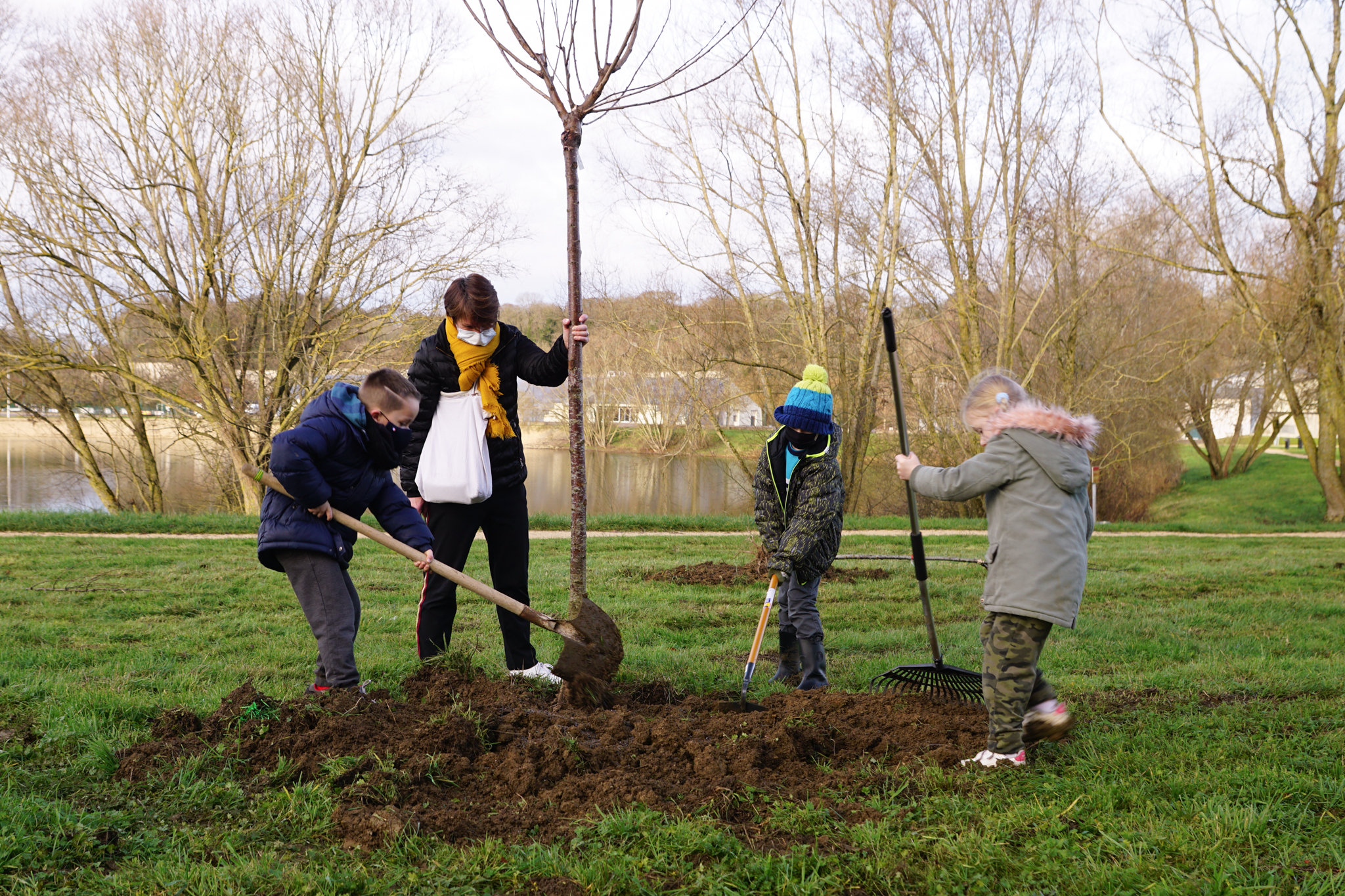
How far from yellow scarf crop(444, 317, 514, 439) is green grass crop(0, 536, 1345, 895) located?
1444 mm

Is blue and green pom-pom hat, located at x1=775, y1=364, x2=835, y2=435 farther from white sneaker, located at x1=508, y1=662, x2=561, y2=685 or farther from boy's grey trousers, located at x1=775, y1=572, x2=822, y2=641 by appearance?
white sneaker, located at x1=508, y1=662, x2=561, y2=685

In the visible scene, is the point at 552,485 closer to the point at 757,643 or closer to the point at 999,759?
the point at 757,643

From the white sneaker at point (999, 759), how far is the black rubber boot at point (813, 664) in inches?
53.1

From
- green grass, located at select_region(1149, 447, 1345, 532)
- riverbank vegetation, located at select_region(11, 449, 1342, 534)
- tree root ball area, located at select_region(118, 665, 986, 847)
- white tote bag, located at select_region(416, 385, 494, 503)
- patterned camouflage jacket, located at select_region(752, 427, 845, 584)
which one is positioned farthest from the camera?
green grass, located at select_region(1149, 447, 1345, 532)

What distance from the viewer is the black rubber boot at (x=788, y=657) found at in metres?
5.04

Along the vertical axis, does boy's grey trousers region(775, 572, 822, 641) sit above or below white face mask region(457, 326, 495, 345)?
below

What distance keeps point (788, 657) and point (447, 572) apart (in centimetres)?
213

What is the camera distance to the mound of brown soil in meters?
8.88

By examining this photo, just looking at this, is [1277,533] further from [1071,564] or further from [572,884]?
[572,884]

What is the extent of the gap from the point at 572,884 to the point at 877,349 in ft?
46.1

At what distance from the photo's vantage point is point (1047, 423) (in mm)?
3502

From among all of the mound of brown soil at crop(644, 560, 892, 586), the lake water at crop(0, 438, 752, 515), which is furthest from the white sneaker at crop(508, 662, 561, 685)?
the lake water at crop(0, 438, 752, 515)

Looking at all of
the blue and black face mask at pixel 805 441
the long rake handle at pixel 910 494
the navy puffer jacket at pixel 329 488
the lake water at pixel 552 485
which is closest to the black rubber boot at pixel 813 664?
the long rake handle at pixel 910 494

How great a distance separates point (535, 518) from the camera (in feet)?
47.9
